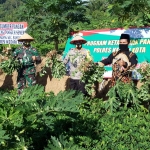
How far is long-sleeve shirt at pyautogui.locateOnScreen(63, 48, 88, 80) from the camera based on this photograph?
20.1 ft

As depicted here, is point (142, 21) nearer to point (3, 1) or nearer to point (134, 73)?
point (134, 73)

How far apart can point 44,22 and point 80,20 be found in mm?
848

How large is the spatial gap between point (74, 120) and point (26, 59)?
103 inches

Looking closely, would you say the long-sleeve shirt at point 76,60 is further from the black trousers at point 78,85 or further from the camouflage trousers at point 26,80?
the camouflage trousers at point 26,80

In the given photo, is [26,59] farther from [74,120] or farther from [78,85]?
[74,120]

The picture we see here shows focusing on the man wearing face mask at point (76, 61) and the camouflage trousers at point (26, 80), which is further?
the camouflage trousers at point (26, 80)

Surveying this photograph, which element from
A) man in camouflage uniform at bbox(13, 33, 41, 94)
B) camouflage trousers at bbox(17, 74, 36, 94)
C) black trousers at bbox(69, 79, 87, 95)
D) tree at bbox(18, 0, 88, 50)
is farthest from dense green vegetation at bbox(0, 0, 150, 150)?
camouflage trousers at bbox(17, 74, 36, 94)

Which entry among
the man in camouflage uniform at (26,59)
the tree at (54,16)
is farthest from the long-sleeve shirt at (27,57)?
the tree at (54,16)

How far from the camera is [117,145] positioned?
13.6ft

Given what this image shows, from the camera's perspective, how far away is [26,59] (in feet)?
21.9

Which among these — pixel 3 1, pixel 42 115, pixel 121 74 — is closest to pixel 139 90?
pixel 121 74

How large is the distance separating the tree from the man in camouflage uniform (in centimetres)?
106

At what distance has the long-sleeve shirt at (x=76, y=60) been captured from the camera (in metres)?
6.11

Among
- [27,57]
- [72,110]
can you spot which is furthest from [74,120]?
[27,57]
